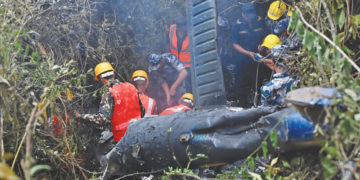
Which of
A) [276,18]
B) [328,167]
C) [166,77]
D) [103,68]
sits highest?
[276,18]

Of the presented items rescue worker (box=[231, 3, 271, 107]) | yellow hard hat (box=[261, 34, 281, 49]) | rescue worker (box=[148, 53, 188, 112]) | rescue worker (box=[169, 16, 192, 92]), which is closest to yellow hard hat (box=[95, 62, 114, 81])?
rescue worker (box=[148, 53, 188, 112])

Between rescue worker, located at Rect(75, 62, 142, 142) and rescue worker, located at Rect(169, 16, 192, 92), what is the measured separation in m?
1.79

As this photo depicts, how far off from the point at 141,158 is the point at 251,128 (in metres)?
1.27

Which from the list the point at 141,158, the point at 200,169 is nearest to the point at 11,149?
the point at 141,158

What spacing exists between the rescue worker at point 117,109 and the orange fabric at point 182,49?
1842 mm

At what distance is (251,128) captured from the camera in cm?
366

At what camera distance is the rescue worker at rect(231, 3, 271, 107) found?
272 inches

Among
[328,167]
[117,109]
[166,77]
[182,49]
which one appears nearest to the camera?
[328,167]

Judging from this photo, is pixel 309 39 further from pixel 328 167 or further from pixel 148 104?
pixel 148 104

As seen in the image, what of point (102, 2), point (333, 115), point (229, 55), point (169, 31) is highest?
point (102, 2)

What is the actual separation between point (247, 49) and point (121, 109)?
2443 mm

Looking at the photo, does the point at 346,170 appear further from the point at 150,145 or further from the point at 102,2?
the point at 102,2

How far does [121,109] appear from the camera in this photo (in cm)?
642

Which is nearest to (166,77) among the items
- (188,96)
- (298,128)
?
(188,96)
